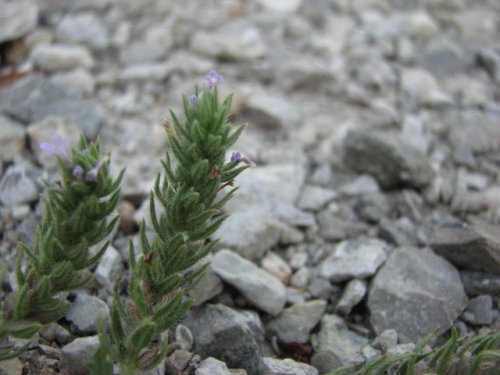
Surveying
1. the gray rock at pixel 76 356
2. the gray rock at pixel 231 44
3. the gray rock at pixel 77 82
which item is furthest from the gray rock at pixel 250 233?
the gray rock at pixel 231 44

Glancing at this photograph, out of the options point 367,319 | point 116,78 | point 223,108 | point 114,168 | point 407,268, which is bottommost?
point 367,319

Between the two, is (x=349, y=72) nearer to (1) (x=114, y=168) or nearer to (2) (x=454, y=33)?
(2) (x=454, y=33)

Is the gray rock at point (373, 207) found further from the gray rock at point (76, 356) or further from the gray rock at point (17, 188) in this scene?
the gray rock at point (17, 188)

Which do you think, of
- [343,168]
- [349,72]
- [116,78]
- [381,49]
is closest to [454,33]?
[381,49]

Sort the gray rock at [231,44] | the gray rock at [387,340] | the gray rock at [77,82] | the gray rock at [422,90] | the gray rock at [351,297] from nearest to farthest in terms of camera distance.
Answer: the gray rock at [387,340], the gray rock at [351,297], the gray rock at [77,82], the gray rock at [422,90], the gray rock at [231,44]

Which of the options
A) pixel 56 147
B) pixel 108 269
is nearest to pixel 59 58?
pixel 108 269

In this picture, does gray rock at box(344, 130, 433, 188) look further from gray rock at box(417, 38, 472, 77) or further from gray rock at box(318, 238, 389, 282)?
gray rock at box(417, 38, 472, 77)

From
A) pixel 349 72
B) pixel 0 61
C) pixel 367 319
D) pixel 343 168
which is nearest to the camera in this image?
pixel 367 319
